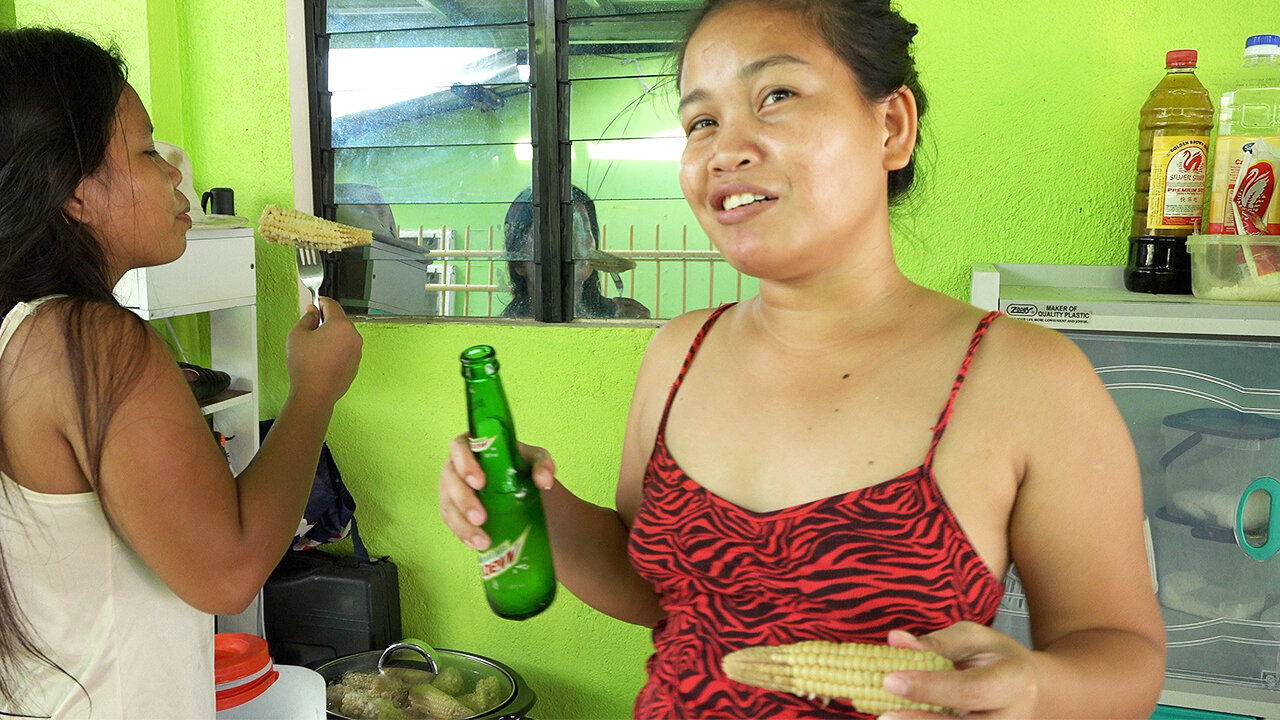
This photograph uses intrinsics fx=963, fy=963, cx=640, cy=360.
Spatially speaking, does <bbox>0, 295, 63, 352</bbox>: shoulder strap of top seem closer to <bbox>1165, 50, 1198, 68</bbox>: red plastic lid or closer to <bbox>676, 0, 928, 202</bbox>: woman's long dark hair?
<bbox>676, 0, 928, 202</bbox>: woman's long dark hair

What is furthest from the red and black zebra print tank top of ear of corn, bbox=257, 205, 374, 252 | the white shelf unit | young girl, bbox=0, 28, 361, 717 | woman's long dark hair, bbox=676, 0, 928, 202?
the white shelf unit

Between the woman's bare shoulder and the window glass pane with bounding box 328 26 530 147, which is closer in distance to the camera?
the woman's bare shoulder

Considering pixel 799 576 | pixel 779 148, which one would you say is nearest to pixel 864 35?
pixel 779 148

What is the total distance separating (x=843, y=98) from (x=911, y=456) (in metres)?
0.38

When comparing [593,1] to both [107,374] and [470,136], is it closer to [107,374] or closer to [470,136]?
[470,136]

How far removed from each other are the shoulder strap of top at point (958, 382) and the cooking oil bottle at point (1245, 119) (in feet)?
3.95

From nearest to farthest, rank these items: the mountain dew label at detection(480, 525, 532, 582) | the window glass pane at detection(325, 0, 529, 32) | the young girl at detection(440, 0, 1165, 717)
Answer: the young girl at detection(440, 0, 1165, 717), the mountain dew label at detection(480, 525, 532, 582), the window glass pane at detection(325, 0, 529, 32)

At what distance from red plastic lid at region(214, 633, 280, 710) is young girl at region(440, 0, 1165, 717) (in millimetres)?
951

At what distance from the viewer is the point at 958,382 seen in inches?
37.7

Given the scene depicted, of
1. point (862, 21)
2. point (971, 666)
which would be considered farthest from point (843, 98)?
point (971, 666)

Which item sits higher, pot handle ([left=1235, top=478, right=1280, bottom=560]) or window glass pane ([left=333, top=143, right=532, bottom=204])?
window glass pane ([left=333, top=143, right=532, bottom=204])

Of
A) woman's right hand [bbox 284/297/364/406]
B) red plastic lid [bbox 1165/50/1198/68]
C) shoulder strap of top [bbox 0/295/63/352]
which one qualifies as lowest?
woman's right hand [bbox 284/297/364/406]

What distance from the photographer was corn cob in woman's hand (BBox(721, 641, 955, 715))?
77 cm

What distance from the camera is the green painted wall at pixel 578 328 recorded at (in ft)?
7.01
